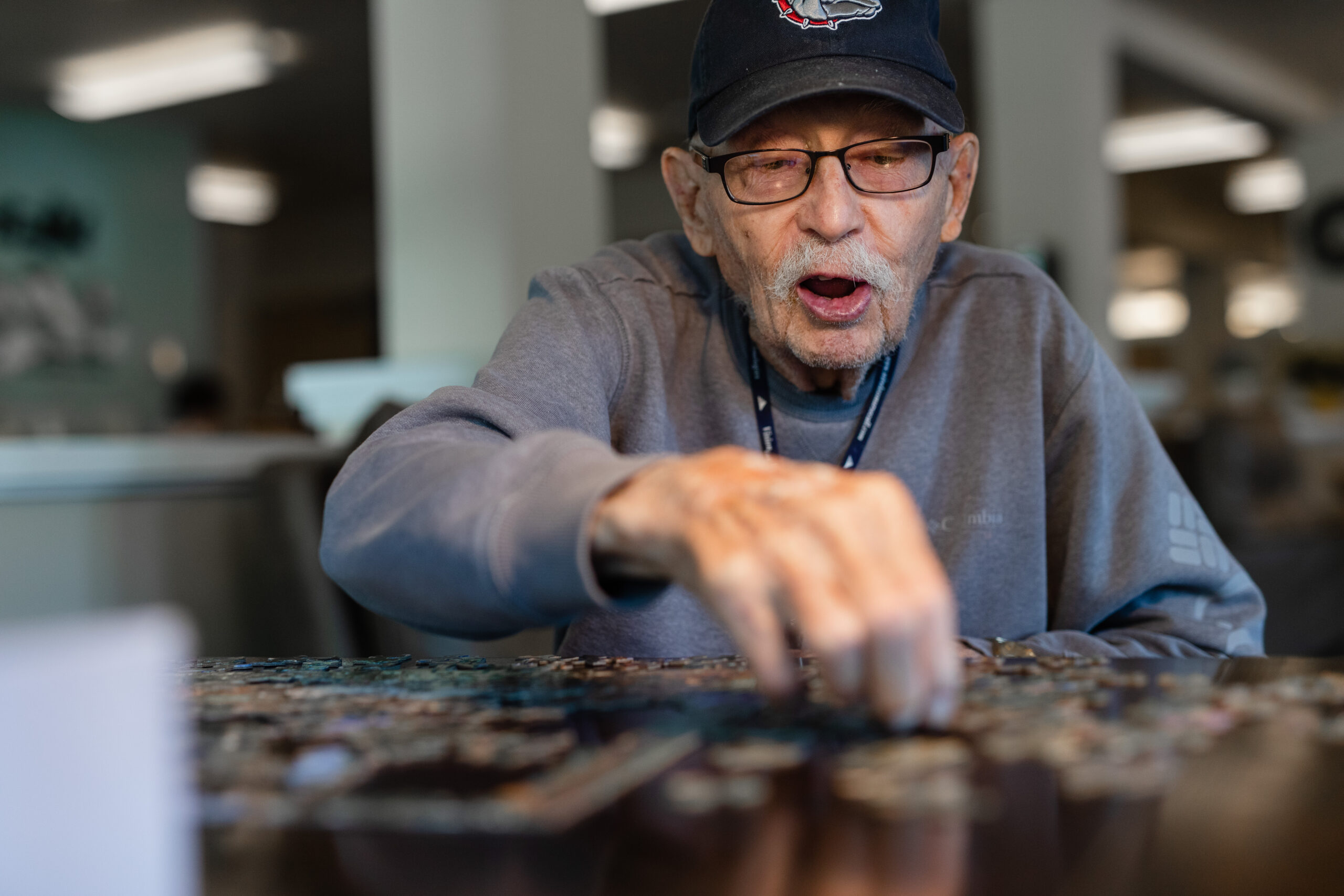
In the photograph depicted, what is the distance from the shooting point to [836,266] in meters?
1.45

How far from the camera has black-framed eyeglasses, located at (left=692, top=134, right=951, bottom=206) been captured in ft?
4.71

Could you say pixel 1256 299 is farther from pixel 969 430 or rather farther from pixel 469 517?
pixel 469 517

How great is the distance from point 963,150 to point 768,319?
1.30ft

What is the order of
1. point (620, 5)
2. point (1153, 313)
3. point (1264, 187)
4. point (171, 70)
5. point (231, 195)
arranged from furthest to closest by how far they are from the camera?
1. point (1153, 313)
2. point (1264, 187)
3. point (231, 195)
4. point (171, 70)
5. point (620, 5)

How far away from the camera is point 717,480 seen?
74 centimetres

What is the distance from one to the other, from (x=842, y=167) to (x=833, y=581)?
34.5 inches

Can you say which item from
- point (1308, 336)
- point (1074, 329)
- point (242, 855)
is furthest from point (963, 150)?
point (1308, 336)

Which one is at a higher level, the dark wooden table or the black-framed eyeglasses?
the black-framed eyeglasses

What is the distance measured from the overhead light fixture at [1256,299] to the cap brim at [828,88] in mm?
16673

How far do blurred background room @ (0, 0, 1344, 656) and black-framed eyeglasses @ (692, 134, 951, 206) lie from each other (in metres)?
1.25

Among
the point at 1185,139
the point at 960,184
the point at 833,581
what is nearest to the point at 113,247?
the point at 1185,139

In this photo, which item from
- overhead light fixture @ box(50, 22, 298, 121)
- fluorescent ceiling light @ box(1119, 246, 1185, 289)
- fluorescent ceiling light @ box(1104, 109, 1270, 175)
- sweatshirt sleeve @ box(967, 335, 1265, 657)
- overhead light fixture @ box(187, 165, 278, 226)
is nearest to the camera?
sweatshirt sleeve @ box(967, 335, 1265, 657)

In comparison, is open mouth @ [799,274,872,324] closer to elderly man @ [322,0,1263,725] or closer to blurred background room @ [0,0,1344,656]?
elderly man @ [322,0,1263,725]

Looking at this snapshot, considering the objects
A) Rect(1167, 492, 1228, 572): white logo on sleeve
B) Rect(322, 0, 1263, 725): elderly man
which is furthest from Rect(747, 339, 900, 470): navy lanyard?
Rect(1167, 492, 1228, 572): white logo on sleeve
